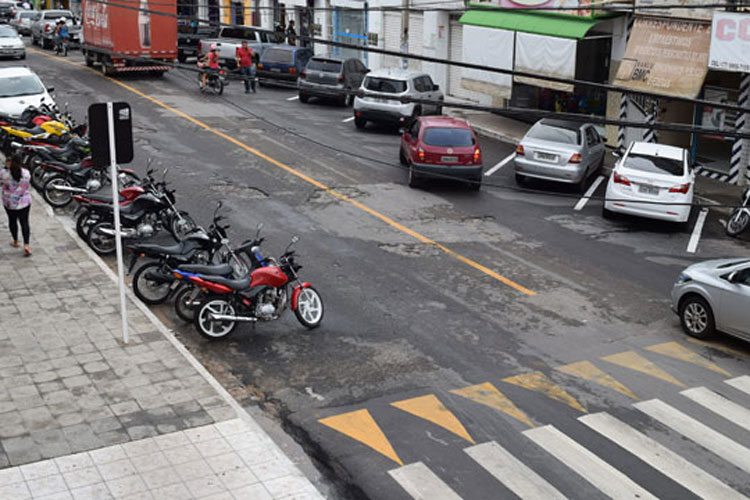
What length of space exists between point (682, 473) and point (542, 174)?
508 inches

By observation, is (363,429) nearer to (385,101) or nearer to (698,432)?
(698,432)

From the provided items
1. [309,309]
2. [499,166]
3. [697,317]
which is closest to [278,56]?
[499,166]

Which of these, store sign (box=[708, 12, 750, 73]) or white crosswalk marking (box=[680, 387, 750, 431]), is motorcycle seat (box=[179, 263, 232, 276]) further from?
store sign (box=[708, 12, 750, 73])

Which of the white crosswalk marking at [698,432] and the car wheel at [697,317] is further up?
the car wheel at [697,317]

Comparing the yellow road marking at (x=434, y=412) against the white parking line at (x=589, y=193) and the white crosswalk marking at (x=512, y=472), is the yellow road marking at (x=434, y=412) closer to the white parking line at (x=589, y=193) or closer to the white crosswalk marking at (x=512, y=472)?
the white crosswalk marking at (x=512, y=472)

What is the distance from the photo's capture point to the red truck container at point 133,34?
35.1 meters

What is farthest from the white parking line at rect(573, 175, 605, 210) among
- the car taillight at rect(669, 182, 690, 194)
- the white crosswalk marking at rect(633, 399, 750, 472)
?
the white crosswalk marking at rect(633, 399, 750, 472)

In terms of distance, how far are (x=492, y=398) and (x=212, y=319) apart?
4.02 metres

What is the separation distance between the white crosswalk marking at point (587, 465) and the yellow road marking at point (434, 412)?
752 mm

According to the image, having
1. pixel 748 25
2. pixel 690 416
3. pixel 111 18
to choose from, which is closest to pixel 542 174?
pixel 748 25

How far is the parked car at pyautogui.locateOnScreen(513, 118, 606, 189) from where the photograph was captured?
21797mm


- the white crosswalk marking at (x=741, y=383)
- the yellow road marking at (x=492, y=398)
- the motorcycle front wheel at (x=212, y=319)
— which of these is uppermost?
the motorcycle front wheel at (x=212, y=319)

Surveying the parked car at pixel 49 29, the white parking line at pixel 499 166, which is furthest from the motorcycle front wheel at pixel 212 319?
the parked car at pixel 49 29

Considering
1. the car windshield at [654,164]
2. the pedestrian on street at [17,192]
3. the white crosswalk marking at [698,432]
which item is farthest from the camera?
the car windshield at [654,164]
